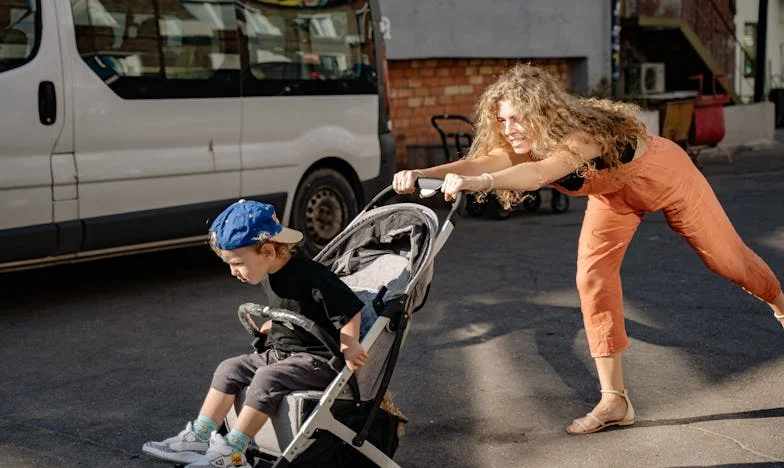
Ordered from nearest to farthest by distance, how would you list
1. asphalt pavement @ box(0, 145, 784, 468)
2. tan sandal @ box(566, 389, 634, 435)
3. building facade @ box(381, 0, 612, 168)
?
asphalt pavement @ box(0, 145, 784, 468) < tan sandal @ box(566, 389, 634, 435) < building facade @ box(381, 0, 612, 168)

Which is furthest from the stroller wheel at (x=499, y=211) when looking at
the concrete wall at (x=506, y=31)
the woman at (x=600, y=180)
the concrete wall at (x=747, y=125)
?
the concrete wall at (x=747, y=125)

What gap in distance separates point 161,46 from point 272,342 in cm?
464

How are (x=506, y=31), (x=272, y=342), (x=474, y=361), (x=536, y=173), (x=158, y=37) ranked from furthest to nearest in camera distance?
(x=506, y=31)
(x=158, y=37)
(x=474, y=361)
(x=536, y=173)
(x=272, y=342)

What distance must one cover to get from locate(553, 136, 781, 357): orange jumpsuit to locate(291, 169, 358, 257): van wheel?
448cm

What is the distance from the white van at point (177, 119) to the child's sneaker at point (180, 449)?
387cm

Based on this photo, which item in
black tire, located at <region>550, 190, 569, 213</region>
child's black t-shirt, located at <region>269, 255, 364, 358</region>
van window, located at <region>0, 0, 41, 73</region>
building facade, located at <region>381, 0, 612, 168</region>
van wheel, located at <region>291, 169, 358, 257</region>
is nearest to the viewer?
child's black t-shirt, located at <region>269, 255, 364, 358</region>

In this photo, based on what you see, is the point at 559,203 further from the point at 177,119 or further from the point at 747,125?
the point at 747,125

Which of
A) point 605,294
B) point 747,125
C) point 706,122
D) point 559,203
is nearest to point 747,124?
point 747,125

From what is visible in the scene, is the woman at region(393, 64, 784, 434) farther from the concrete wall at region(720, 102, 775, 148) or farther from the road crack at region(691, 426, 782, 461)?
the concrete wall at region(720, 102, 775, 148)

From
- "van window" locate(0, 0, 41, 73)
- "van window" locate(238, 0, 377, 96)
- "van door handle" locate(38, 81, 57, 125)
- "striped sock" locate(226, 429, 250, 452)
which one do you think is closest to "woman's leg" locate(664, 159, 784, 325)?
"striped sock" locate(226, 429, 250, 452)

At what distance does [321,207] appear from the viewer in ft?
31.2

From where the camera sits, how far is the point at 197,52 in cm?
854

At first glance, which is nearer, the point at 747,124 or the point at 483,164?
the point at 483,164

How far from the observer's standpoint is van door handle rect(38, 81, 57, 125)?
24.7 feet
